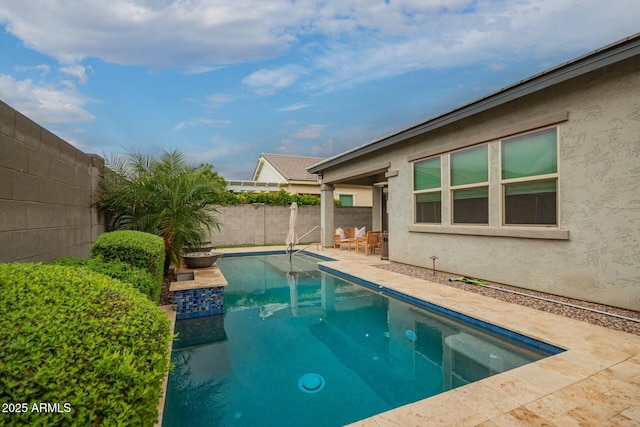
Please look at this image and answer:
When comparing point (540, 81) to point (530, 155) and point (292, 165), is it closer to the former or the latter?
point (530, 155)

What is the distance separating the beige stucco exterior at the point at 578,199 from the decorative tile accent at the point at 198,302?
5.42 m

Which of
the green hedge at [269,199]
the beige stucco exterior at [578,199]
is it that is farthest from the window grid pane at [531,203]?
the green hedge at [269,199]

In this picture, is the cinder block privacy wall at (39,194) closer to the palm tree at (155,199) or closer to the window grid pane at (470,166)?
the palm tree at (155,199)

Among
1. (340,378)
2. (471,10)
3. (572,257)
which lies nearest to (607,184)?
(572,257)

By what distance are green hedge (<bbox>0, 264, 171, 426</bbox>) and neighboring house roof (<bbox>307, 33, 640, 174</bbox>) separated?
6500 mm

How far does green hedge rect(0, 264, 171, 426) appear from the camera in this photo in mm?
1223

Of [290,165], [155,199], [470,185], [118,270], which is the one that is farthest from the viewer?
[290,165]

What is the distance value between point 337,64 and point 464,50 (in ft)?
15.6

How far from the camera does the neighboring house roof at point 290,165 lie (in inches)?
830

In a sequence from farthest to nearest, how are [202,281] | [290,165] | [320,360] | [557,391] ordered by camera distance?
[290,165] < [202,281] < [320,360] < [557,391]

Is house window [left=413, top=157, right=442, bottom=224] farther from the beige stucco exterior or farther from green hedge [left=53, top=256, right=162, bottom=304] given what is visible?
green hedge [left=53, top=256, right=162, bottom=304]

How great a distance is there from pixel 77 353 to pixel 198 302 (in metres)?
4.45

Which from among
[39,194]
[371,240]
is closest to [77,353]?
[39,194]

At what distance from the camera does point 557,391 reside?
277 cm
